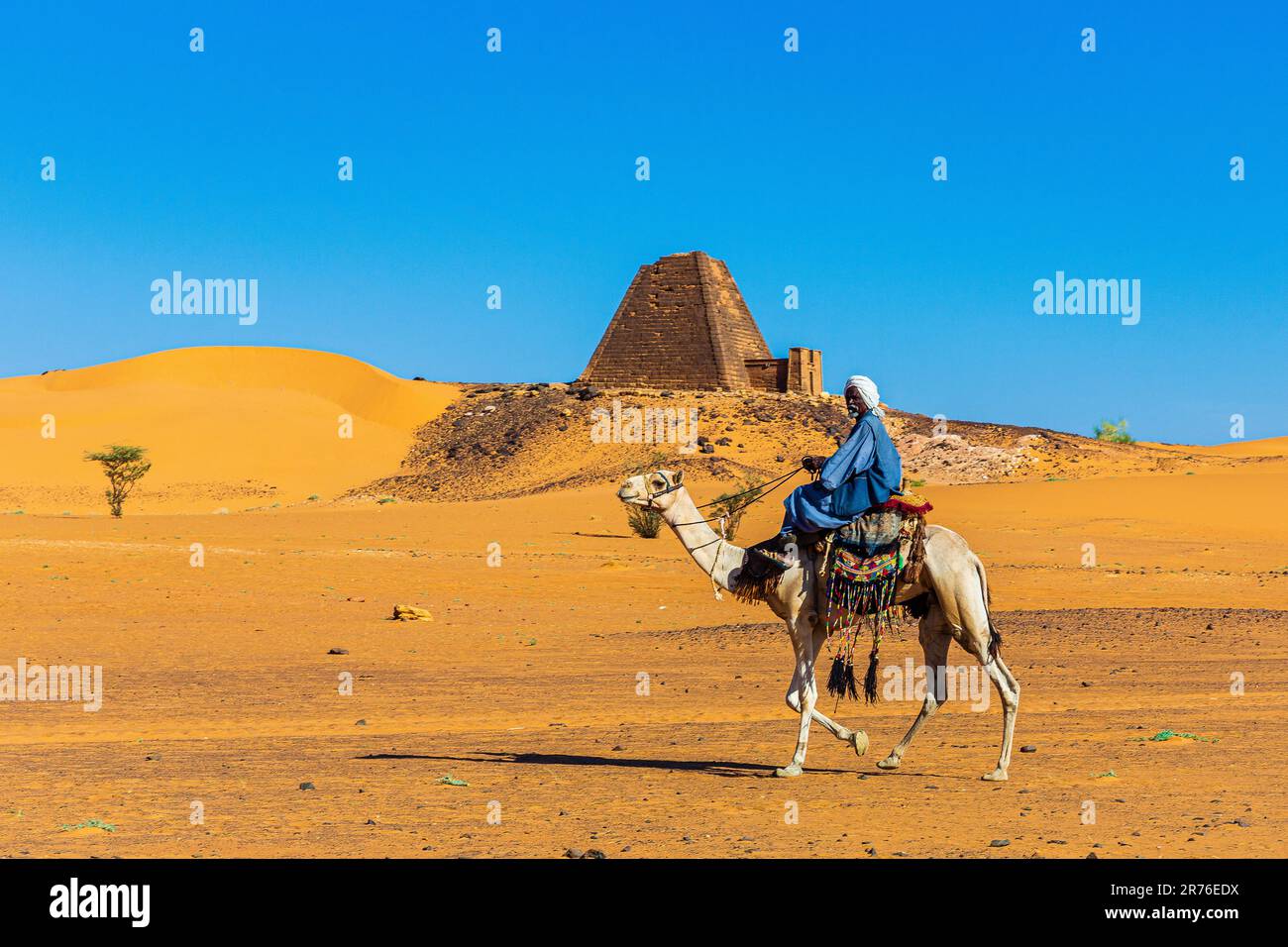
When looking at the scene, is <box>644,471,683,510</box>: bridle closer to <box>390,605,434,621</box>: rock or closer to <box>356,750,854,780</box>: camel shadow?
<box>356,750,854,780</box>: camel shadow

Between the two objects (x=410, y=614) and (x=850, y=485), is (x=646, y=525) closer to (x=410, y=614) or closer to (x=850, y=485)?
(x=410, y=614)

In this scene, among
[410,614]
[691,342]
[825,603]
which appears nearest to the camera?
[825,603]

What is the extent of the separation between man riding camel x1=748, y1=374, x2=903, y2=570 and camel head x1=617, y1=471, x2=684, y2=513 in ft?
2.52

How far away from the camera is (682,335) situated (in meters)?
79.2

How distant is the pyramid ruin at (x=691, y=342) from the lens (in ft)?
252

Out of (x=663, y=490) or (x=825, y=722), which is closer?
(x=825, y=722)

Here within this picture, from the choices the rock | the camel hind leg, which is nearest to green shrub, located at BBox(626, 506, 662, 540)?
the rock

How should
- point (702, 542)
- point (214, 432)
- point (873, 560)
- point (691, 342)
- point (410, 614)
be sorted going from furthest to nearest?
point (691, 342) → point (214, 432) → point (410, 614) → point (702, 542) → point (873, 560)

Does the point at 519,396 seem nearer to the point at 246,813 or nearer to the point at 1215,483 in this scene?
the point at 1215,483

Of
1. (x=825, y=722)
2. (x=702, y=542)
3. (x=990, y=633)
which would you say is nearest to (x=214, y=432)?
(x=702, y=542)

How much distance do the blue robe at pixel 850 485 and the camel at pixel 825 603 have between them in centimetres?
30

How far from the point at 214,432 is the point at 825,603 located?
69734 mm

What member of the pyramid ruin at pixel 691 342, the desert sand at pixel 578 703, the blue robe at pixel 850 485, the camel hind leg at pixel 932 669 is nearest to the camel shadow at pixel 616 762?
the desert sand at pixel 578 703
